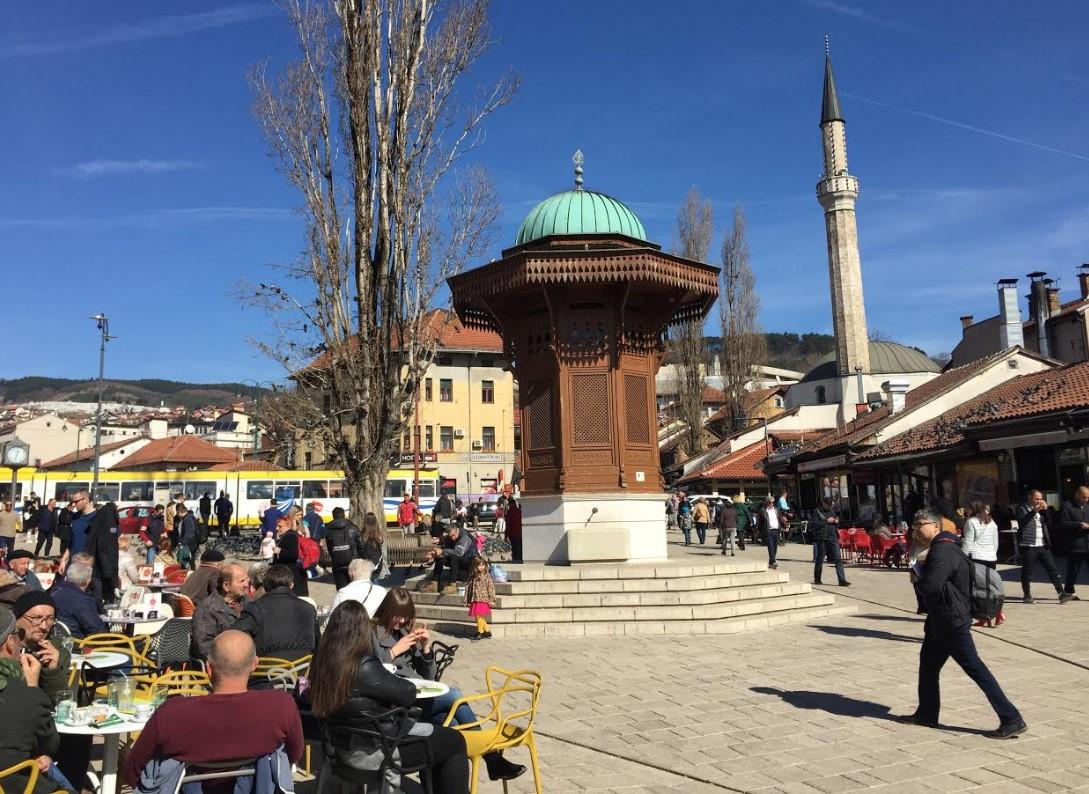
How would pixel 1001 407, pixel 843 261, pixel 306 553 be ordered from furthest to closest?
pixel 843 261 < pixel 1001 407 < pixel 306 553

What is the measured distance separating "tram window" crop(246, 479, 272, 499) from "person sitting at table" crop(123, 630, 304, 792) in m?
31.3

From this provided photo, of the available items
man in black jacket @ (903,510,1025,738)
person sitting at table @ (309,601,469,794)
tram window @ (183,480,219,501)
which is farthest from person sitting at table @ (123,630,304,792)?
tram window @ (183,480,219,501)

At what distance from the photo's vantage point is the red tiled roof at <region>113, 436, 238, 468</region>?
59281mm

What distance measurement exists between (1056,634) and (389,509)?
2735 centimetres

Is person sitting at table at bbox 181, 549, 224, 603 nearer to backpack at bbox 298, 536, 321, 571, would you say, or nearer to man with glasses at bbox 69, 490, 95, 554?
backpack at bbox 298, 536, 321, 571

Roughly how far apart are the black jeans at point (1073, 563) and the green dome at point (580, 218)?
8116mm

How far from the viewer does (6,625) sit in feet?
13.3

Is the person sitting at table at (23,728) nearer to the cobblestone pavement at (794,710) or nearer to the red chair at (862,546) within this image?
the cobblestone pavement at (794,710)

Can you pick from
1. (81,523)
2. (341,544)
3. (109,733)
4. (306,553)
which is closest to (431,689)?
(109,733)

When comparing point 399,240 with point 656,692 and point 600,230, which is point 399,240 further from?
point 656,692

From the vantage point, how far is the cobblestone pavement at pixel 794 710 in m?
5.08

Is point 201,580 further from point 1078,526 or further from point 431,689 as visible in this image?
point 1078,526

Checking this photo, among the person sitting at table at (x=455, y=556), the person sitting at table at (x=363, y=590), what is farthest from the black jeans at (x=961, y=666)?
the person sitting at table at (x=455, y=556)

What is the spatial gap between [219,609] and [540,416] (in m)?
7.76
